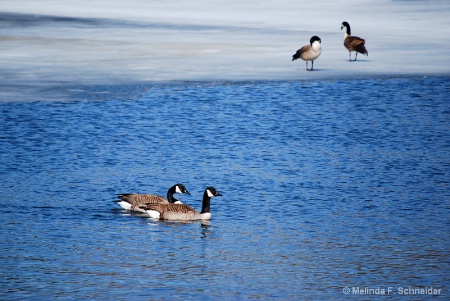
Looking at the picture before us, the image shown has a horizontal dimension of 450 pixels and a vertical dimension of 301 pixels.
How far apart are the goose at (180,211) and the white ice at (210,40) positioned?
744cm

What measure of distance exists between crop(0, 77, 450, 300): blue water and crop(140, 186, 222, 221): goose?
14 cm

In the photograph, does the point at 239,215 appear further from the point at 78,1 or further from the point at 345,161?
the point at 78,1

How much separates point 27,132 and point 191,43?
322 inches

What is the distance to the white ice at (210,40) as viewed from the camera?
21000mm

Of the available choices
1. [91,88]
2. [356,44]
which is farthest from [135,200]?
[356,44]

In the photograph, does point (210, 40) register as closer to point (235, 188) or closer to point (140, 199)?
point (235, 188)

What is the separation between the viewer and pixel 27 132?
16.9 metres

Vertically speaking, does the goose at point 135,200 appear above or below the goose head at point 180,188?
below

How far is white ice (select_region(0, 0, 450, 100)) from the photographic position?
68.9 feet

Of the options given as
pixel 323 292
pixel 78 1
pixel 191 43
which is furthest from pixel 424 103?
pixel 78 1

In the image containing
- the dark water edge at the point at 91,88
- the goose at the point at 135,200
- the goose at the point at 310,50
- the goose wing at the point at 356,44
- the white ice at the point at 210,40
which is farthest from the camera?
the goose wing at the point at 356,44

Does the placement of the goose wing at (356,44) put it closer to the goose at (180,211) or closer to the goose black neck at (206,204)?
the goose at (180,211)

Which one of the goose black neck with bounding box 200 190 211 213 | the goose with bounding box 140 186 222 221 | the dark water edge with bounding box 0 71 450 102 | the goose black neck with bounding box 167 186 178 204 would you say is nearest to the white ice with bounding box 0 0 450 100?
the dark water edge with bounding box 0 71 450 102

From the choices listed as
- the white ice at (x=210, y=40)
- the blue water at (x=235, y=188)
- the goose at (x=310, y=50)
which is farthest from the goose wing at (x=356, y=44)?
the goose at (x=310, y=50)
